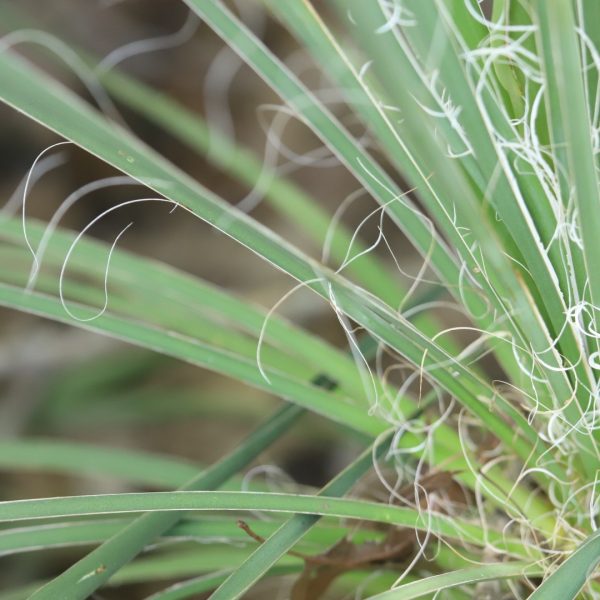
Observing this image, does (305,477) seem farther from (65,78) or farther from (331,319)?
(65,78)

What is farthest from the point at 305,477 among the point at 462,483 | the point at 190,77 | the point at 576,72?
the point at 576,72

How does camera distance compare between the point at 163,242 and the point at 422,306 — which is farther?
the point at 163,242

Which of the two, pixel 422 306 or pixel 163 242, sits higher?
pixel 163 242

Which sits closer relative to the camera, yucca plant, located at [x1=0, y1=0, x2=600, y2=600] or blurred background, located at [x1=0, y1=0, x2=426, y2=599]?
yucca plant, located at [x1=0, y1=0, x2=600, y2=600]

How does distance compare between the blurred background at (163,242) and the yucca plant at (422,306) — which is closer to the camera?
the yucca plant at (422,306)
